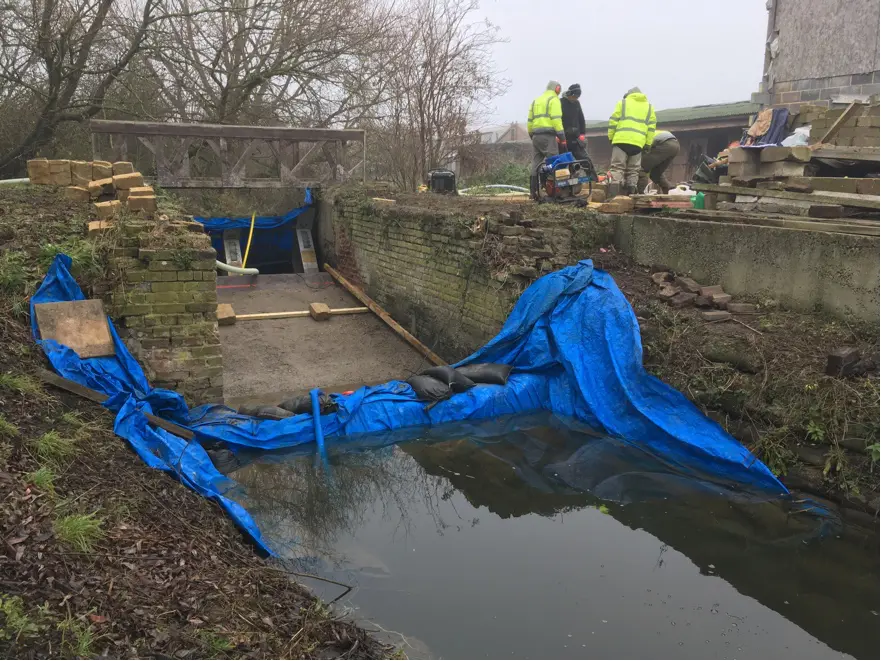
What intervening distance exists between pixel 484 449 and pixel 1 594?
402 cm

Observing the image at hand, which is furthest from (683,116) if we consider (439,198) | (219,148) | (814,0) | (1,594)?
(1,594)

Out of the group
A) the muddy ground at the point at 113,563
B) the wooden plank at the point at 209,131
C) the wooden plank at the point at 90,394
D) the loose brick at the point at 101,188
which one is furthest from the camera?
the wooden plank at the point at 209,131

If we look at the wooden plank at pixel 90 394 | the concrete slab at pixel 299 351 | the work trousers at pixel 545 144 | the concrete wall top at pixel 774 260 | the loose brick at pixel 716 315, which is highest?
the work trousers at pixel 545 144

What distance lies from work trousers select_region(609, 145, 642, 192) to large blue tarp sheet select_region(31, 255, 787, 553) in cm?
377

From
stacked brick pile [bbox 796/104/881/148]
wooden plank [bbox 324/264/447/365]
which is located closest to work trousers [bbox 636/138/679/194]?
stacked brick pile [bbox 796/104/881/148]

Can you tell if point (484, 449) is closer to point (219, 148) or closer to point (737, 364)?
point (737, 364)

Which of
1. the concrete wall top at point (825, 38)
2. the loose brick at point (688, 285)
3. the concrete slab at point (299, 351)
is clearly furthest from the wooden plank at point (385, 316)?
the concrete wall top at point (825, 38)

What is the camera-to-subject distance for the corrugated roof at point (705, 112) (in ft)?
59.4

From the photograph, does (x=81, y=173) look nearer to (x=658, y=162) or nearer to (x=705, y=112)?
(x=658, y=162)

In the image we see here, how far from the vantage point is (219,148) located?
463 inches

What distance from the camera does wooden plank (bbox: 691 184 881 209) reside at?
627 cm

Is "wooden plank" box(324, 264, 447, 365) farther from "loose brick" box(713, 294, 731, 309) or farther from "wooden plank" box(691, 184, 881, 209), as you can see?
"wooden plank" box(691, 184, 881, 209)

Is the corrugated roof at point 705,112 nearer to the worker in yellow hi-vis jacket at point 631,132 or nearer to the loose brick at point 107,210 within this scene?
the worker in yellow hi-vis jacket at point 631,132

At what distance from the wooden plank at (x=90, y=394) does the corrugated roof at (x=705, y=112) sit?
16.7 metres
